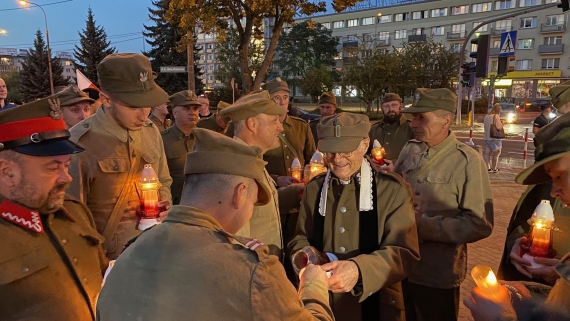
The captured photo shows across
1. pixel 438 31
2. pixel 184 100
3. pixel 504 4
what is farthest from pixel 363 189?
pixel 438 31

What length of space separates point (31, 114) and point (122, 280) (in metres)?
1.25

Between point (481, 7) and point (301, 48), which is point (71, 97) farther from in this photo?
point (481, 7)

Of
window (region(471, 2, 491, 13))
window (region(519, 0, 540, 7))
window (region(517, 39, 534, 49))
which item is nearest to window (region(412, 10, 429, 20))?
window (region(471, 2, 491, 13))

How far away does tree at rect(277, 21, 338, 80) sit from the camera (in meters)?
59.1

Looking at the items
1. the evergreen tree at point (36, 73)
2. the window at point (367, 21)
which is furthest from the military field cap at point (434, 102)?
the window at point (367, 21)

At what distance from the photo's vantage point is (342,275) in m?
2.25

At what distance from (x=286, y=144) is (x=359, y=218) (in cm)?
265

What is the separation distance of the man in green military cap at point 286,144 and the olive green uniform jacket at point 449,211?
1844mm

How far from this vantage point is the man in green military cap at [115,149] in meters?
3.12

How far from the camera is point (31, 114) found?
2.11 meters

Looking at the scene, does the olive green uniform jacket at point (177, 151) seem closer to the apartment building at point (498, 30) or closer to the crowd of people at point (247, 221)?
the crowd of people at point (247, 221)

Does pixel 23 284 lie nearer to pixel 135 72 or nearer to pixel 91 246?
pixel 91 246

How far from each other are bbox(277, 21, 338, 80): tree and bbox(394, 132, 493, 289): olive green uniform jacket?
56695mm

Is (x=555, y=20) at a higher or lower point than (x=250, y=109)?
higher
